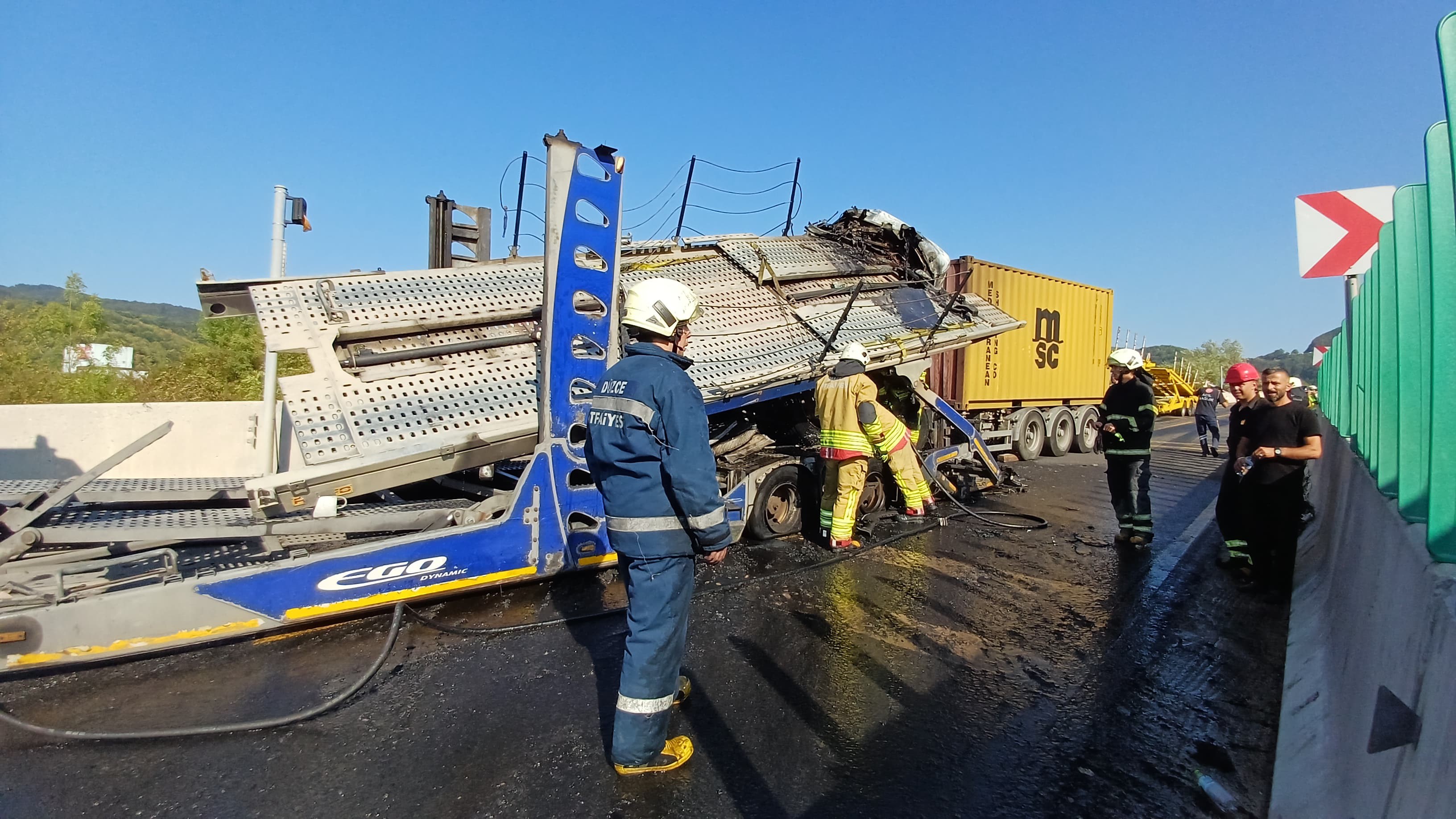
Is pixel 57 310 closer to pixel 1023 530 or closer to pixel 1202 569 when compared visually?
pixel 1023 530

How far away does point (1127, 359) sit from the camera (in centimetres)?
609

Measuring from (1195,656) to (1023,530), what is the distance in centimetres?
290

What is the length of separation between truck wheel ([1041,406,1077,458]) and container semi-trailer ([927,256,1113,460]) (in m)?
0.02

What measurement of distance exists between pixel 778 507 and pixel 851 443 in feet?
3.26

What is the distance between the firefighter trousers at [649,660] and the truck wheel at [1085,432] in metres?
13.2

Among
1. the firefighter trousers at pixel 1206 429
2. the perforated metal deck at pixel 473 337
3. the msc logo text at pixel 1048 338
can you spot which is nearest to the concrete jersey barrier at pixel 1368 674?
the perforated metal deck at pixel 473 337

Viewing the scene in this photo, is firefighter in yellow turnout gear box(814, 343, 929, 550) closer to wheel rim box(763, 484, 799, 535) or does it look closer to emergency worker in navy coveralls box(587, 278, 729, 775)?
wheel rim box(763, 484, 799, 535)

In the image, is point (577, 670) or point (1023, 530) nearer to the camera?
point (577, 670)

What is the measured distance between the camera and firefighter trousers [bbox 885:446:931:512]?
6023 mm

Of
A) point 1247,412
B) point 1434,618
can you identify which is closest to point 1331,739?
point 1434,618

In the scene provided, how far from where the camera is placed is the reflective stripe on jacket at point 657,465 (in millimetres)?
2564

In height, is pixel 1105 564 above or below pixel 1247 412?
below

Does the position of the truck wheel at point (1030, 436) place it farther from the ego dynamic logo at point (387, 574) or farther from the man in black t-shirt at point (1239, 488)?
the ego dynamic logo at point (387, 574)

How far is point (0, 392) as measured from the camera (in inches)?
443
